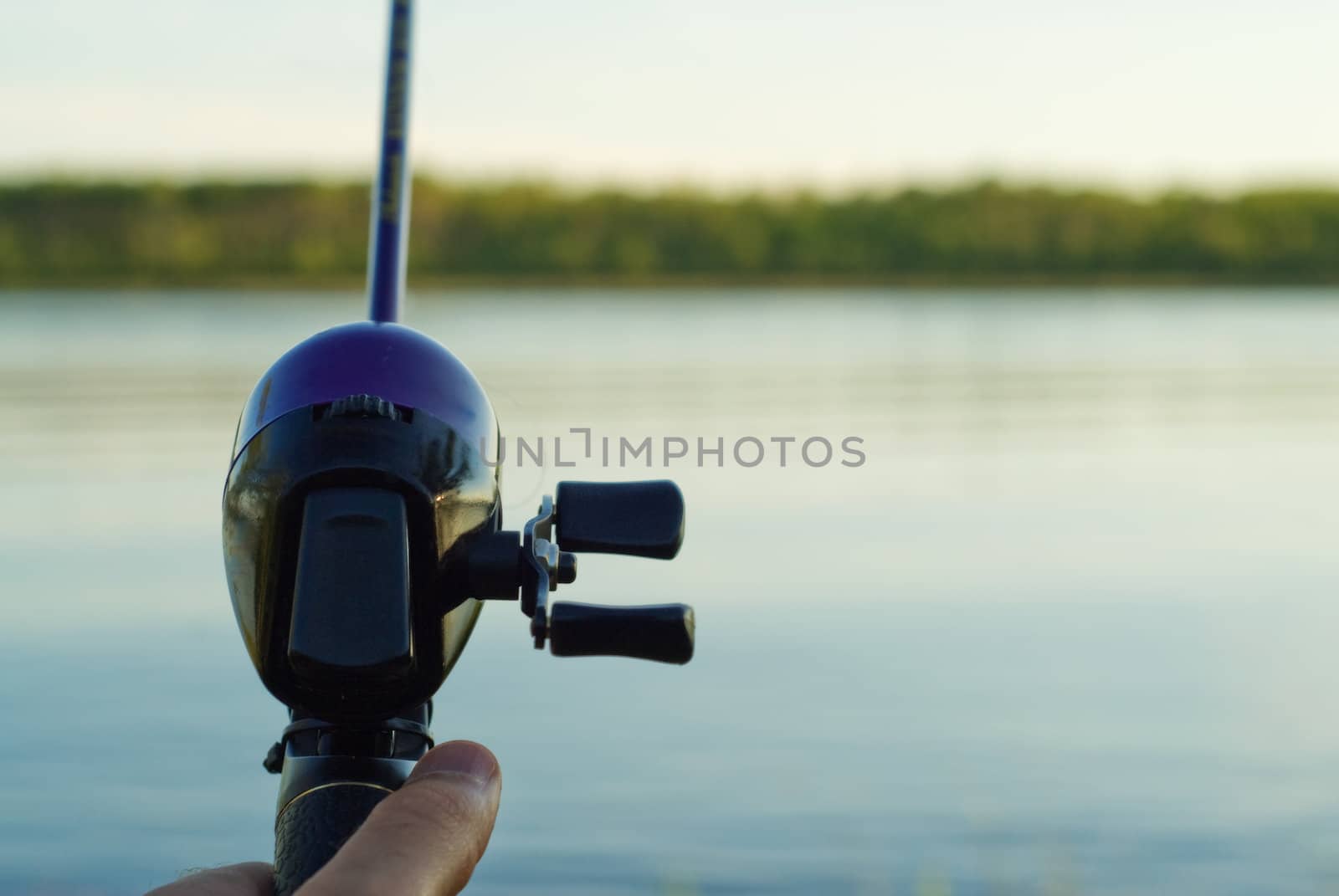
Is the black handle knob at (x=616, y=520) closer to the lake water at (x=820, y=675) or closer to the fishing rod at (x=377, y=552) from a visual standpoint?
the fishing rod at (x=377, y=552)

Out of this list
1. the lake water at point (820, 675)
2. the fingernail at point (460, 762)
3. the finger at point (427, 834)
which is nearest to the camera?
the finger at point (427, 834)

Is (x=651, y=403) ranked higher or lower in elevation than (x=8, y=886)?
higher

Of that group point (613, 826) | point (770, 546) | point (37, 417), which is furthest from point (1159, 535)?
point (37, 417)

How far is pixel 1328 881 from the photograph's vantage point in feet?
14.6

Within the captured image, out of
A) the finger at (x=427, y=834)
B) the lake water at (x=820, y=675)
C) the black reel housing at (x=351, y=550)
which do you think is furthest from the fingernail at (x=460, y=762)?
the lake water at (x=820, y=675)

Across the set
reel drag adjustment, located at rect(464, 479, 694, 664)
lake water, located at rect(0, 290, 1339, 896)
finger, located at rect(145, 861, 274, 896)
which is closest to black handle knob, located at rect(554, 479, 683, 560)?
reel drag adjustment, located at rect(464, 479, 694, 664)

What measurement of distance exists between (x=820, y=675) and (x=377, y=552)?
17.0 feet

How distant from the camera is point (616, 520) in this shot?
3.53 feet

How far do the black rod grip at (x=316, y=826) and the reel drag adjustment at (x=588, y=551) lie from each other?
0.15 m

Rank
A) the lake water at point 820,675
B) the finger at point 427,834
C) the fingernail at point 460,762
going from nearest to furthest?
the finger at point 427,834, the fingernail at point 460,762, the lake water at point 820,675

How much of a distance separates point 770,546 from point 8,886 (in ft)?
13.9

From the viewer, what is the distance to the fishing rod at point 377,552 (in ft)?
3.30

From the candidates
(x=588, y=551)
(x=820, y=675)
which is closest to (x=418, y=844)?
(x=588, y=551)

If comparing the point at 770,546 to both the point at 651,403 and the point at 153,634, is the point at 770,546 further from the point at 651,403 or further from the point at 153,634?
the point at 651,403
